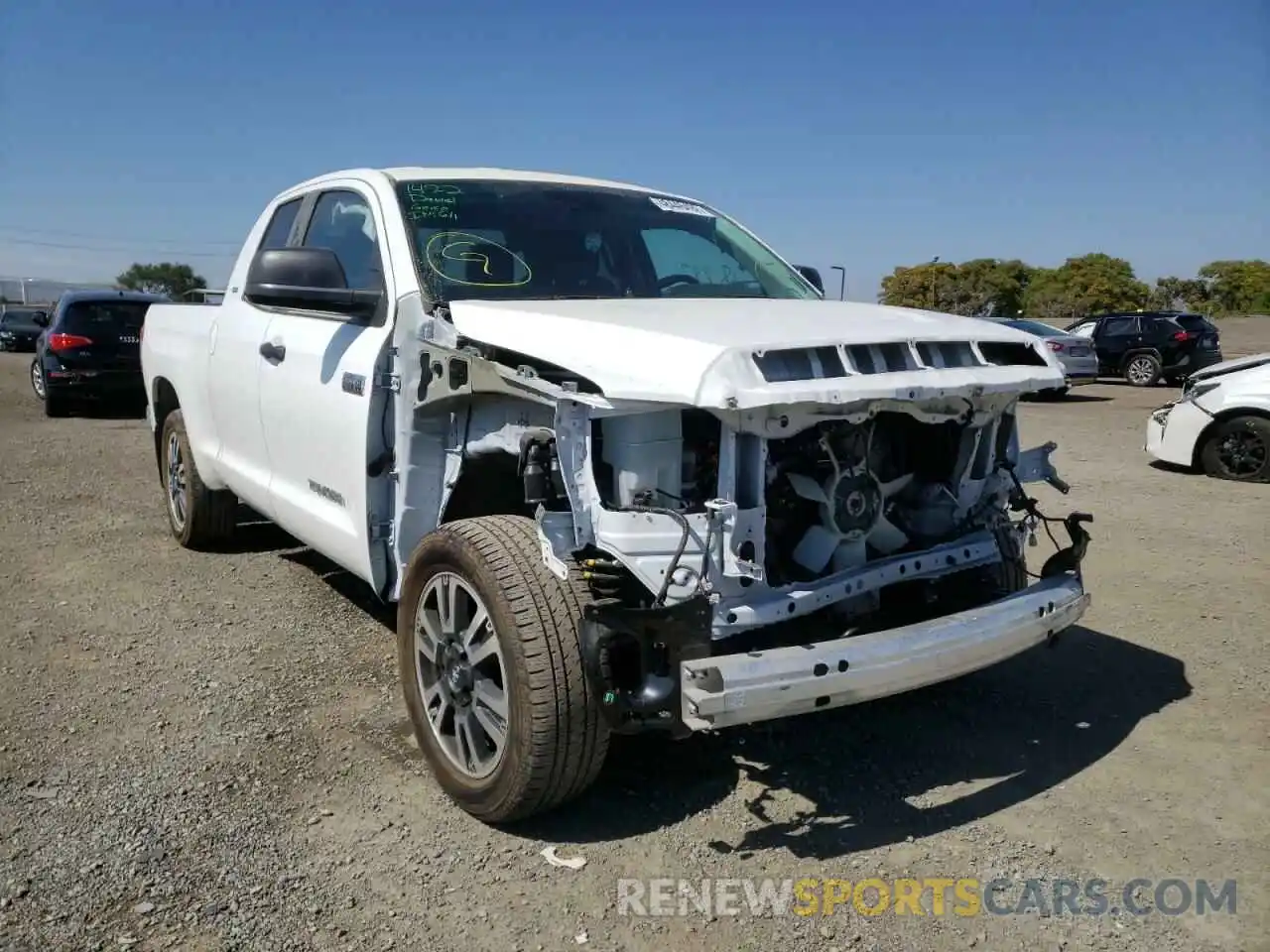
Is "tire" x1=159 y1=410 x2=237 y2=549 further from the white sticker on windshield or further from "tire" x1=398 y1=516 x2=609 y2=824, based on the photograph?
"tire" x1=398 y1=516 x2=609 y2=824

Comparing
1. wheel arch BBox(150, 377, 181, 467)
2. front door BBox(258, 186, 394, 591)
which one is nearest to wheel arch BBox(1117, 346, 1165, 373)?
wheel arch BBox(150, 377, 181, 467)

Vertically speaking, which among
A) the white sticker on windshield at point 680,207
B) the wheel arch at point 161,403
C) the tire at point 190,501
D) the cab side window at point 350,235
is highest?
the white sticker on windshield at point 680,207

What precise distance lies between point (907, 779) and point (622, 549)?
1416 mm

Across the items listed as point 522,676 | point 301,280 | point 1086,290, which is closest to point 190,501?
point 301,280

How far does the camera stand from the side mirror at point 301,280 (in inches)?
140

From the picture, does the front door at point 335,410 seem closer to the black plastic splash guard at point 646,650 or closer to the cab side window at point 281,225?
the cab side window at point 281,225

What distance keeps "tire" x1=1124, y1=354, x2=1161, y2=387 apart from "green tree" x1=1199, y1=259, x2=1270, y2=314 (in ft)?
99.7

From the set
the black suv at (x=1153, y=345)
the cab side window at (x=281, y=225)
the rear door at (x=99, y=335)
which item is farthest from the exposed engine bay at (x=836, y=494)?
the black suv at (x=1153, y=345)

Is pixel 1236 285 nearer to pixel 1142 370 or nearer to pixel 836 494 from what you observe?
pixel 1142 370

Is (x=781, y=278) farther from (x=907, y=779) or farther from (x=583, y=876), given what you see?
(x=583, y=876)

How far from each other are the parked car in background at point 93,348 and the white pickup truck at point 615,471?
413 inches

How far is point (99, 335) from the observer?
530 inches

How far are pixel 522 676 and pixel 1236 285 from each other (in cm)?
5686

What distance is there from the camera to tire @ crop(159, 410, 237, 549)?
5840 millimetres
